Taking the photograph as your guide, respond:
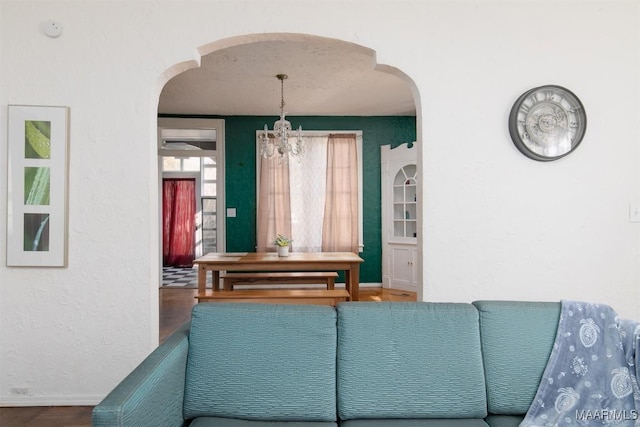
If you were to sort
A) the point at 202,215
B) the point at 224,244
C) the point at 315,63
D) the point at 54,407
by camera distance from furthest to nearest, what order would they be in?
the point at 202,215
the point at 224,244
the point at 315,63
the point at 54,407

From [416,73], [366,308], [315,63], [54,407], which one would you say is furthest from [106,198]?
[315,63]

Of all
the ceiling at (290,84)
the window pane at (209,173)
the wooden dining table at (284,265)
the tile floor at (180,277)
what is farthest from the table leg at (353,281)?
the window pane at (209,173)

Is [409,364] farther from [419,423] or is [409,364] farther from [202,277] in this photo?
[202,277]

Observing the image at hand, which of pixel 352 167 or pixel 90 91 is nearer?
pixel 90 91

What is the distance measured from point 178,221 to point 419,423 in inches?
324

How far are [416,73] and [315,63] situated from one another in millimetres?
1633

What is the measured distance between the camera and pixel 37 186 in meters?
2.37

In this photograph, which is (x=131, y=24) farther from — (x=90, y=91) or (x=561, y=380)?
(x=561, y=380)

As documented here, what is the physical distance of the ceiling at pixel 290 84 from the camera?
11.7 ft

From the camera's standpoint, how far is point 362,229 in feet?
19.7

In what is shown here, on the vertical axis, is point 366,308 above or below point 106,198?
below

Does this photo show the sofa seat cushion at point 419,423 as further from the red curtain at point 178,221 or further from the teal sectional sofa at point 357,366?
the red curtain at point 178,221

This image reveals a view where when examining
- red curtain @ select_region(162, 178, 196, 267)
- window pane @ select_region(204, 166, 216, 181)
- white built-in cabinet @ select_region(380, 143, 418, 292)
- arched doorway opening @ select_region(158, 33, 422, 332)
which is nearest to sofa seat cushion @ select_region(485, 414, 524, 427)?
arched doorway opening @ select_region(158, 33, 422, 332)

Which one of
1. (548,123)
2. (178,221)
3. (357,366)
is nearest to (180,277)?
(178,221)
